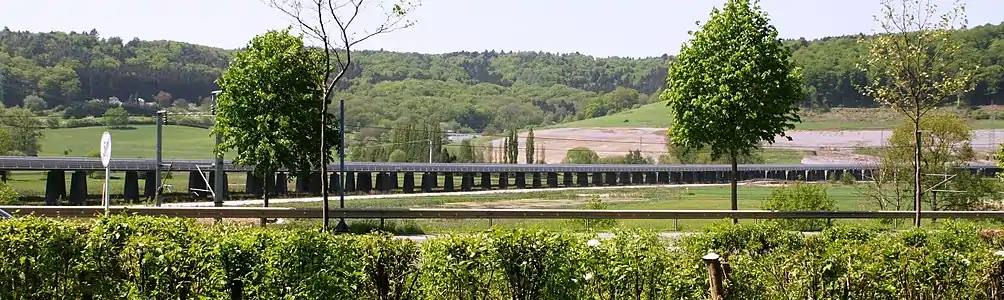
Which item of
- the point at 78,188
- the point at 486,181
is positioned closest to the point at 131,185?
the point at 78,188

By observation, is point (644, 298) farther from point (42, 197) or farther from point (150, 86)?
point (150, 86)

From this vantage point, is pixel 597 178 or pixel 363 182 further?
pixel 597 178

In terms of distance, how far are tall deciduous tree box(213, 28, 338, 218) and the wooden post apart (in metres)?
24.3

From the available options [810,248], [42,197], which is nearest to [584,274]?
[810,248]

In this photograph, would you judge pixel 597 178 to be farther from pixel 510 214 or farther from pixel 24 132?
pixel 510 214

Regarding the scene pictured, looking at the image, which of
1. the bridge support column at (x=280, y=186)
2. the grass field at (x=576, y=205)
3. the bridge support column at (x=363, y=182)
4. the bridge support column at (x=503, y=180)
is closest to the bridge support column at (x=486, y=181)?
the bridge support column at (x=503, y=180)

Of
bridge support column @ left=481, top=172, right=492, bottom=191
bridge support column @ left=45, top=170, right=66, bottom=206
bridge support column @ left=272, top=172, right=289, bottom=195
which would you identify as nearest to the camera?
bridge support column @ left=45, top=170, right=66, bottom=206

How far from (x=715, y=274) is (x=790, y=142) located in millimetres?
139450

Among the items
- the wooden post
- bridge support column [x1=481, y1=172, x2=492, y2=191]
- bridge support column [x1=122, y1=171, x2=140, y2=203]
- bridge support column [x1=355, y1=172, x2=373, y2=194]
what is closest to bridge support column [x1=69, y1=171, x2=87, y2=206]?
bridge support column [x1=122, y1=171, x2=140, y2=203]

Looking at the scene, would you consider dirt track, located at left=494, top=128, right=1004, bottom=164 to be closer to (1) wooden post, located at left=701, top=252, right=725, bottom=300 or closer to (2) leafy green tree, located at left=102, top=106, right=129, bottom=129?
(2) leafy green tree, located at left=102, top=106, right=129, bottom=129

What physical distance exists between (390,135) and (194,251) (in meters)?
148

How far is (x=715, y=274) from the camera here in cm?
999

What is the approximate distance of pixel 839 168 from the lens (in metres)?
135

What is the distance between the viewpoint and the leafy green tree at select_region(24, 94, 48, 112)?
150375 millimetres
